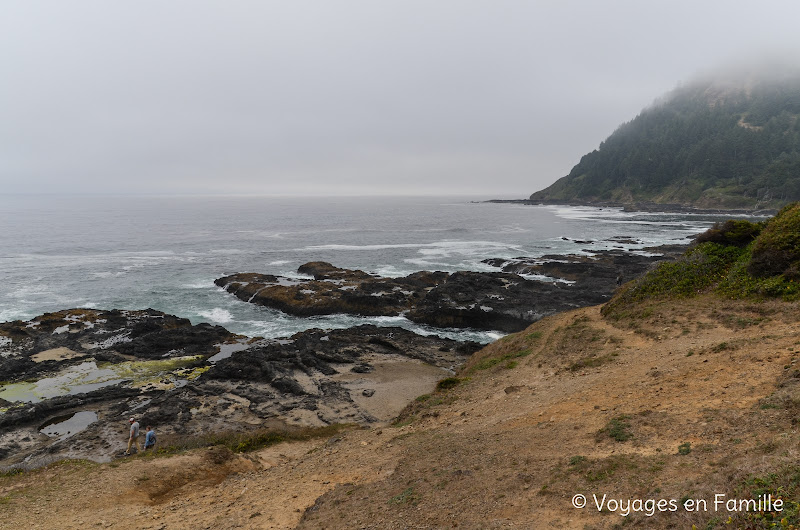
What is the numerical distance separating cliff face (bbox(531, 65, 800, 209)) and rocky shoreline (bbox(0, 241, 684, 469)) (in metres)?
130

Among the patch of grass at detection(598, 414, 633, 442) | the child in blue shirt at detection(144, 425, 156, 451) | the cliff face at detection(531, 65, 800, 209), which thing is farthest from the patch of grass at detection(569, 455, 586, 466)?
the cliff face at detection(531, 65, 800, 209)

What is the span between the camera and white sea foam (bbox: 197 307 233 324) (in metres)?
42.7

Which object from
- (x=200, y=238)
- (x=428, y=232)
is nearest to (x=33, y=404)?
(x=200, y=238)

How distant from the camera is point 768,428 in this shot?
30.3ft

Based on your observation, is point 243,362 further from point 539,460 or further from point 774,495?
point 774,495

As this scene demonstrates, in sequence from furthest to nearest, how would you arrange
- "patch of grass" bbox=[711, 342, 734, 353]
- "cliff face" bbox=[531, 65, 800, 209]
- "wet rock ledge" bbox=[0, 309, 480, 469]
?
"cliff face" bbox=[531, 65, 800, 209] → "wet rock ledge" bbox=[0, 309, 480, 469] → "patch of grass" bbox=[711, 342, 734, 353]

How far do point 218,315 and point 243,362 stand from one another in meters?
18.2

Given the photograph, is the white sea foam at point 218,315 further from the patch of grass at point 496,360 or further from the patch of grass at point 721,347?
the patch of grass at point 721,347

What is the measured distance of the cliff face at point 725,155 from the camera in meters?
138

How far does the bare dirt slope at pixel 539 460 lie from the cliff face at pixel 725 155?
15421cm

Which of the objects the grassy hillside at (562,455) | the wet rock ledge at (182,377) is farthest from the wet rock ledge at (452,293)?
the grassy hillside at (562,455)

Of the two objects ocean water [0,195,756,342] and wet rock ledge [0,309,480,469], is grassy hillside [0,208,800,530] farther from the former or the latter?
ocean water [0,195,756,342]

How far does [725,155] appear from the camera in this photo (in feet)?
516

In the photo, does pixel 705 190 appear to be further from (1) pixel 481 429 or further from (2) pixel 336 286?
(1) pixel 481 429
